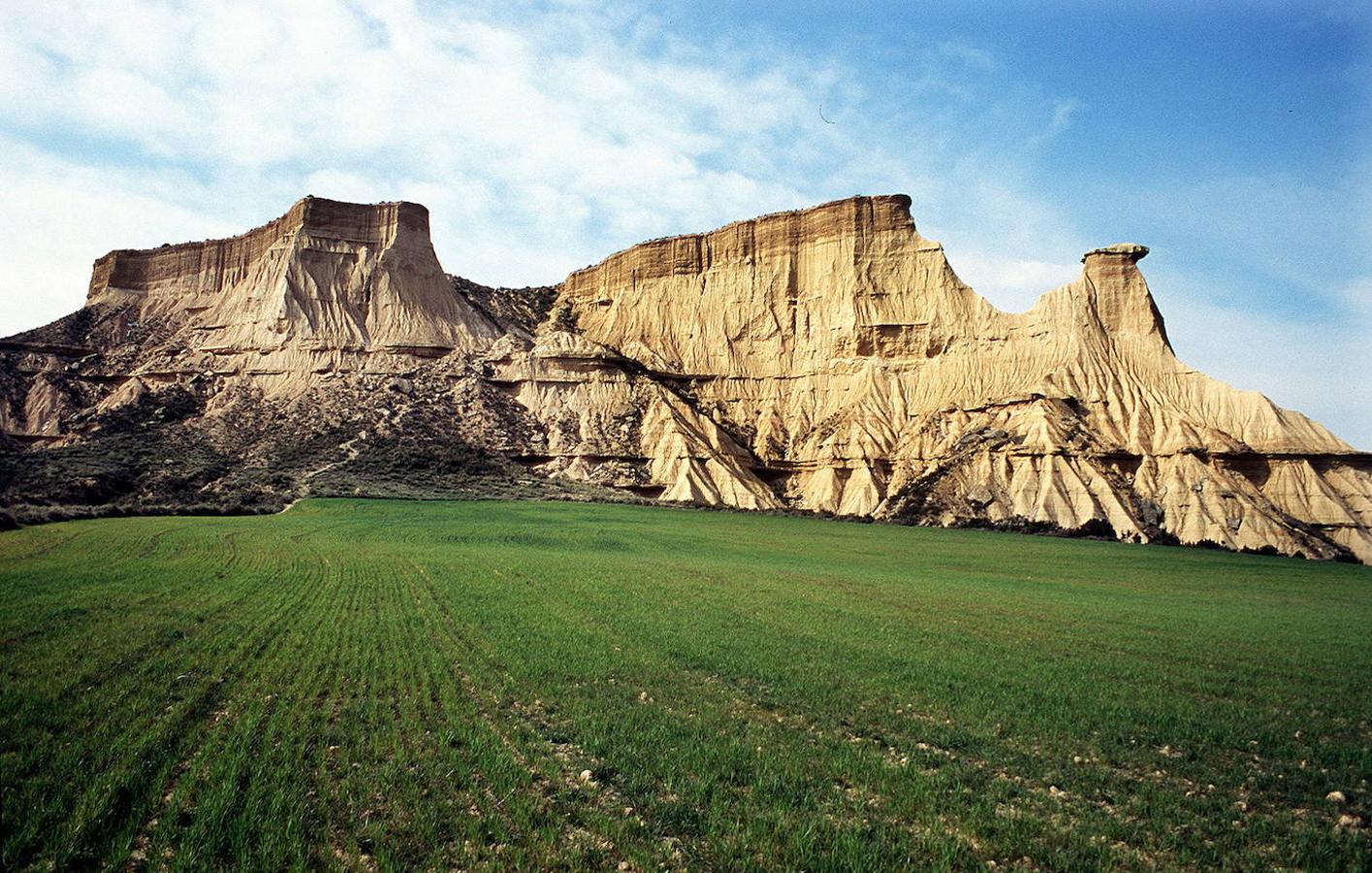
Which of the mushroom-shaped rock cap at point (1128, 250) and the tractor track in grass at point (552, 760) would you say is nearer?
the tractor track in grass at point (552, 760)

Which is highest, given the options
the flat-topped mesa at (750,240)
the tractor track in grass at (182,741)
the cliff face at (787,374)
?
the flat-topped mesa at (750,240)

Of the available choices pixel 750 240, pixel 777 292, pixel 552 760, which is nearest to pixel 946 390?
pixel 777 292

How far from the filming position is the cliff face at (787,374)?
7050 centimetres

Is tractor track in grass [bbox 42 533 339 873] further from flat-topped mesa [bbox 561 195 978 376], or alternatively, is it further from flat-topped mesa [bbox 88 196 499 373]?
flat-topped mesa [bbox 561 195 978 376]

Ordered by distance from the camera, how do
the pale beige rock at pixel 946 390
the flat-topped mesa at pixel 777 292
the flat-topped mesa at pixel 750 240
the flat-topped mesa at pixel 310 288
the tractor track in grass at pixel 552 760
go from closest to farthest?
the tractor track in grass at pixel 552 760 < the pale beige rock at pixel 946 390 < the flat-topped mesa at pixel 310 288 < the flat-topped mesa at pixel 777 292 < the flat-topped mesa at pixel 750 240

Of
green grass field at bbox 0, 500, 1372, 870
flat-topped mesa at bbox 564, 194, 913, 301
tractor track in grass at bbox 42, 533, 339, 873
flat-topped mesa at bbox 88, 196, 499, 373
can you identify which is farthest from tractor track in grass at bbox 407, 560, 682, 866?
flat-topped mesa at bbox 564, 194, 913, 301

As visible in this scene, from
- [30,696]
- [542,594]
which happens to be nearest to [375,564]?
[542,594]

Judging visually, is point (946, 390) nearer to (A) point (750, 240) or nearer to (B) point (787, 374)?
(B) point (787, 374)

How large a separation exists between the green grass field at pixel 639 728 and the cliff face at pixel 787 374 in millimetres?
49890

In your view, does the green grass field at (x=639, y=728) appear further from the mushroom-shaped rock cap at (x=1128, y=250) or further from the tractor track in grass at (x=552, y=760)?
the mushroom-shaped rock cap at (x=1128, y=250)

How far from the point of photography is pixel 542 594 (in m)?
23.1

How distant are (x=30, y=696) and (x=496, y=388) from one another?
7921 cm

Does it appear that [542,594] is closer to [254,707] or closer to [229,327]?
[254,707]

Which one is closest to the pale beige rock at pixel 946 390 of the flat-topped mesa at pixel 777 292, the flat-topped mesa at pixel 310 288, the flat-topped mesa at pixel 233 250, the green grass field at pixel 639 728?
the flat-topped mesa at pixel 777 292
